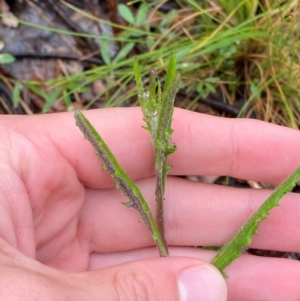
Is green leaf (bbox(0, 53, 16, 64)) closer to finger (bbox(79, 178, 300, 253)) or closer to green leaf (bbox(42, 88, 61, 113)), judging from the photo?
green leaf (bbox(42, 88, 61, 113))

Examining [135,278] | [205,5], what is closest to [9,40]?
[205,5]

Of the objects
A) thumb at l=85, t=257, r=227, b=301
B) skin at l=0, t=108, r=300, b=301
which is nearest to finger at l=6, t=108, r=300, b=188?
skin at l=0, t=108, r=300, b=301

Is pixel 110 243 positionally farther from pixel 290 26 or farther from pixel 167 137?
pixel 290 26

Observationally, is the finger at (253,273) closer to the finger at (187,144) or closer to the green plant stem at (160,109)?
the finger at (187,144)

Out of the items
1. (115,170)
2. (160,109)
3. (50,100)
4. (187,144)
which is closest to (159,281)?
(115,170)

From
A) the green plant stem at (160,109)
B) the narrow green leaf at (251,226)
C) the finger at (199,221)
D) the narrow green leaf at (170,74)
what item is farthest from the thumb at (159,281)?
the narrow green leaf at (170,74)

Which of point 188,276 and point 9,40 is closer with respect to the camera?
point 188,276

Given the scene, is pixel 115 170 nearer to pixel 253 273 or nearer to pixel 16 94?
pixel 253 273
